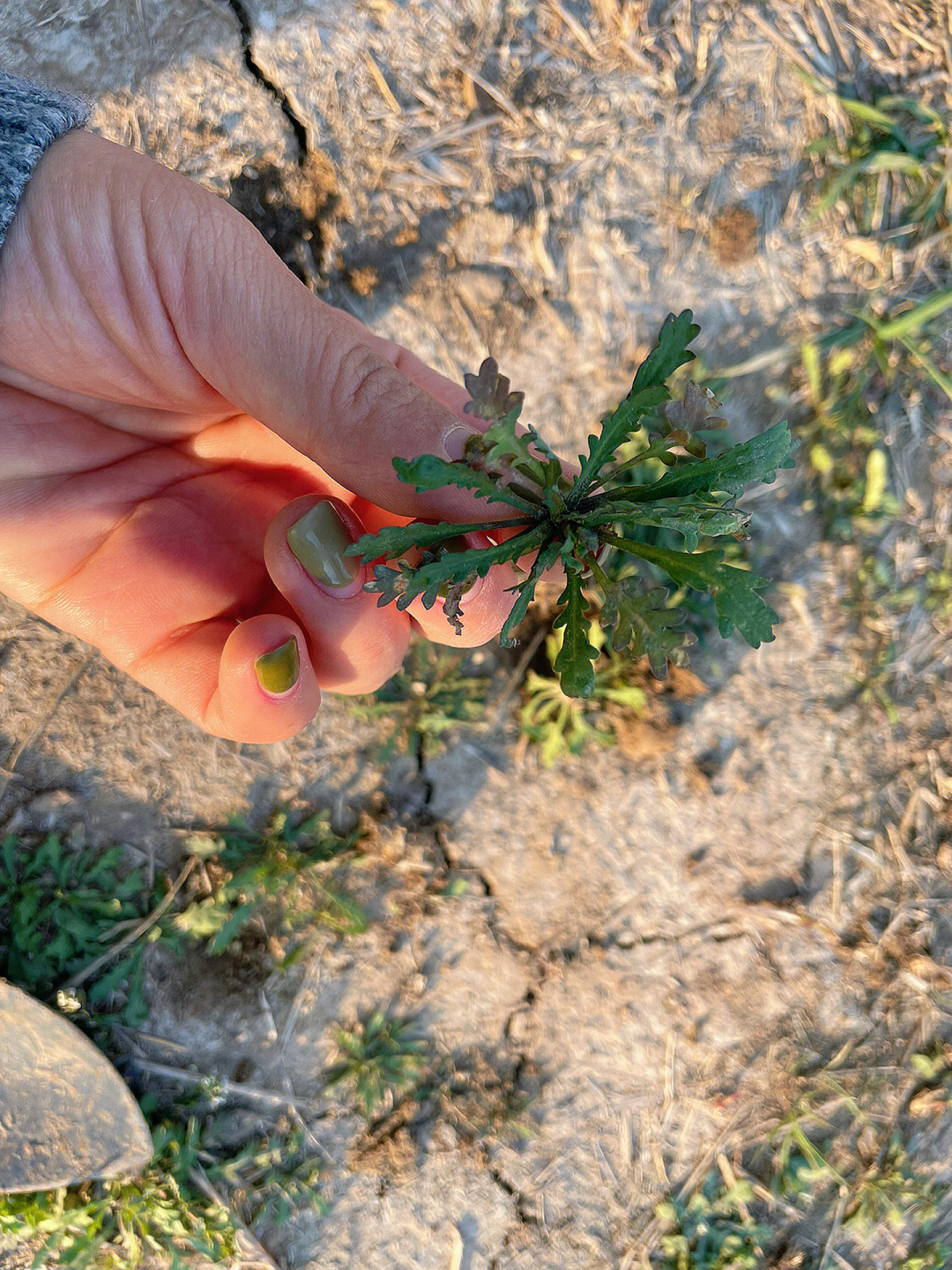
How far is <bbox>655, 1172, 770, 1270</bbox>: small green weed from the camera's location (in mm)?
4074

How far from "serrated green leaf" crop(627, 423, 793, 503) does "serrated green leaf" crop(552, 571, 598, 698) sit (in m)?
0.38

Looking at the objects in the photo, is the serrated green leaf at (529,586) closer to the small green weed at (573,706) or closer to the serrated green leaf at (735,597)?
the serrated green leaf at (735,597)

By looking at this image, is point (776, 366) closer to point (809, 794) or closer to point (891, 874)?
point (809, 794)

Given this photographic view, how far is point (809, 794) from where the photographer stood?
4.28m

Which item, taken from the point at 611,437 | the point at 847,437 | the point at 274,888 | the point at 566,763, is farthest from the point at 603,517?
the point at 847,437

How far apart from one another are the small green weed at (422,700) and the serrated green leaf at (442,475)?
1.83 meters

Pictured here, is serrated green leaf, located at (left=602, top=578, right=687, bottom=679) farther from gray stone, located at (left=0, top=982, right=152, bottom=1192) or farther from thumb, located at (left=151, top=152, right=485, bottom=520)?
gray stone, located at (left=0, top=982, right=152, bottom=1192)

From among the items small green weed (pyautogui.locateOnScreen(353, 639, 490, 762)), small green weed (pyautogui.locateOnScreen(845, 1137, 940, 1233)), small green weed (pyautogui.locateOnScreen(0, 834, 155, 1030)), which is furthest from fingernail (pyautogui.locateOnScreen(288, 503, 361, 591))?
small green weed (pyautogui.locateOnScreen(845, 1137, 940, 1233))

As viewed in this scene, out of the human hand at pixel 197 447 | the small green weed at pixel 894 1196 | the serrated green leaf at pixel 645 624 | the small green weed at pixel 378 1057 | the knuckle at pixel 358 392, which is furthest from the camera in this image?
the small green weed at pixel 894 1196

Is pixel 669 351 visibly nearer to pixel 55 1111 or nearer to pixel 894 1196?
pixel 55 1111

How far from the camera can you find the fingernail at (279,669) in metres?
2.71

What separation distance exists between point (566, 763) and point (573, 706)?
0.89 ft

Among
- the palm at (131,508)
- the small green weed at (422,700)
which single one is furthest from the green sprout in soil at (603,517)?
the small green weed at (422,700)

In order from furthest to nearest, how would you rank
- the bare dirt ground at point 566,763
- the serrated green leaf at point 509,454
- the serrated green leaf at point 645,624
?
the bare dirt ground at point 566,763 < the serrated green leaf at point 645,624 < the serrated green leaf at point 509,454
